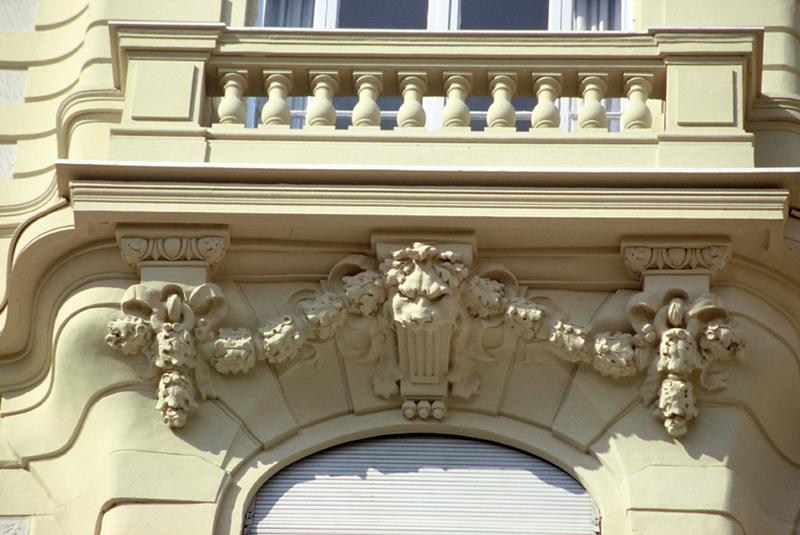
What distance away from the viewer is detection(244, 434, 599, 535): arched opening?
11102mm

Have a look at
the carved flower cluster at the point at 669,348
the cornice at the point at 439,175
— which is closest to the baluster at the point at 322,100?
the cornice at the point at 439,175

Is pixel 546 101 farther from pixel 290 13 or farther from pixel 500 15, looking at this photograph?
pixel 290 13

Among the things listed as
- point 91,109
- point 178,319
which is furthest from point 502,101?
point 91,109

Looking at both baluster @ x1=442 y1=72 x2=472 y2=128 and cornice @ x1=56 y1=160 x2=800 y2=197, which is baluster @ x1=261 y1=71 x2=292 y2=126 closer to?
cornice @ x1=56 y1=160 x2=800 y2=197

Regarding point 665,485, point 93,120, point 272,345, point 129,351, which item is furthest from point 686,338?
point 93,120

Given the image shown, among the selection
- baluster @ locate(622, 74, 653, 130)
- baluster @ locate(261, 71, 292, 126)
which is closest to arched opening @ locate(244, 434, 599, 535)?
baluster @ locate(261, 71, 292, 126)

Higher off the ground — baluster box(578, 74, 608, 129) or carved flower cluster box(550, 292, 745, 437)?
baluster box(578, 74, 608, 129)

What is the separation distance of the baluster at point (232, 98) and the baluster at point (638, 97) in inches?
86.7

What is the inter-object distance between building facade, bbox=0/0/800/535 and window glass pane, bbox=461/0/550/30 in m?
1.40

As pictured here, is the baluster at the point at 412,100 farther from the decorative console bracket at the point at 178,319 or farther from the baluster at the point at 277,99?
the decorative console bracket at the point at 178,319

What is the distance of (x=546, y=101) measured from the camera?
11914 mm

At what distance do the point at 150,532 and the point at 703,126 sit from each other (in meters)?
3.80

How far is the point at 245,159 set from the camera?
11.6m

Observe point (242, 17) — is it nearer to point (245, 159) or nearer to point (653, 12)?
point (245, 159)
